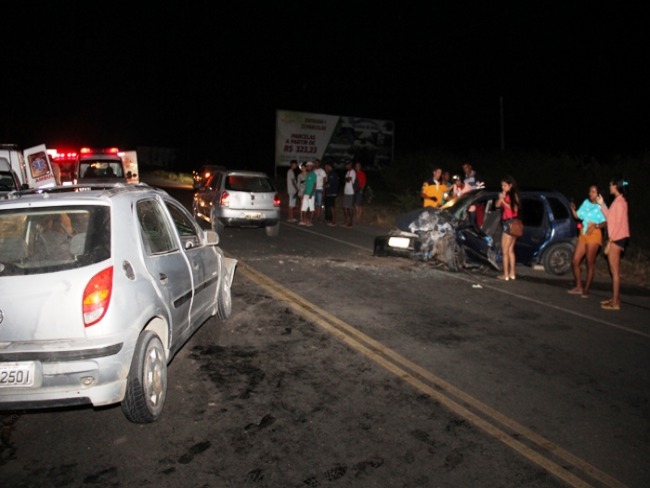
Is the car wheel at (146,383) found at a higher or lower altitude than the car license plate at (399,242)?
lower

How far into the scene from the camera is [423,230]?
428 inches

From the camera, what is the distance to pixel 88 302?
3.80 meters

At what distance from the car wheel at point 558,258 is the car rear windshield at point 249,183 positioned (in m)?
6.88

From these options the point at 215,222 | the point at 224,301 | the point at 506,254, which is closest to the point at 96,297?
the point at 224,301

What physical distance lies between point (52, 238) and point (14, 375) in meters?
1.13

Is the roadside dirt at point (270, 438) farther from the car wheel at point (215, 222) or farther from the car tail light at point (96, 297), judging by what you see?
the car wheel at point (215, 222)

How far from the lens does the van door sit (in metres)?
12.7

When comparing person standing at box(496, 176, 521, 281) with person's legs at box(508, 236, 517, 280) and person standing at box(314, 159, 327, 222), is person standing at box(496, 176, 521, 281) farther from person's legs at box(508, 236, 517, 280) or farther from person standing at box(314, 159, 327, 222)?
person standing at box(314, 159, 327, 222)

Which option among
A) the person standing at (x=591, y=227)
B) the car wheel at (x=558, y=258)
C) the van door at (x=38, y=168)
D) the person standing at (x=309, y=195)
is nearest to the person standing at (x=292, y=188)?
the person standing at (x=309, y=195)

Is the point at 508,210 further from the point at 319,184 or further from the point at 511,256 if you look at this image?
the point at 319,184

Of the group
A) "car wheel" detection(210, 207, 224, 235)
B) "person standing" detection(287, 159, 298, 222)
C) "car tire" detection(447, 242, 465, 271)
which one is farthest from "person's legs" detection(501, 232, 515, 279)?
"person standing" detection(287, 159, 298, 222)

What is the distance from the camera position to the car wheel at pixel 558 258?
1068 centimetres

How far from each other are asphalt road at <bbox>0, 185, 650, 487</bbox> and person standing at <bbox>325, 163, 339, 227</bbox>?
9.81 m

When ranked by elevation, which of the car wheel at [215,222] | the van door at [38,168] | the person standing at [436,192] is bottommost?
the car wheel at [215,222]
